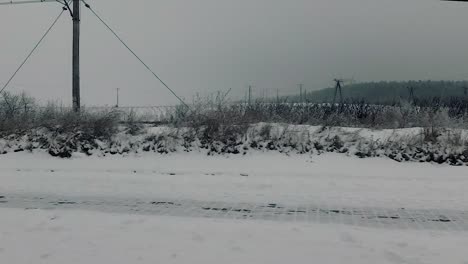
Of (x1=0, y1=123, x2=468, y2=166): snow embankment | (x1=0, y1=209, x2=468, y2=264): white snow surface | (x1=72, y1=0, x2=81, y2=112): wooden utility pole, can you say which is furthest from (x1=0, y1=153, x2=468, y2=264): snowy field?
(x1=72, y1=0, x2=81, y2=112): wooden utility pole

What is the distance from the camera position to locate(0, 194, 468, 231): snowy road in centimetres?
731

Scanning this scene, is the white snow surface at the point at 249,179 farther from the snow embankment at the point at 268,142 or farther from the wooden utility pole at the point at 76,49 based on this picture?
the wooden utility pole at the point at 76,49

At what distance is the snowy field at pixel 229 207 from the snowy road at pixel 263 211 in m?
0.03

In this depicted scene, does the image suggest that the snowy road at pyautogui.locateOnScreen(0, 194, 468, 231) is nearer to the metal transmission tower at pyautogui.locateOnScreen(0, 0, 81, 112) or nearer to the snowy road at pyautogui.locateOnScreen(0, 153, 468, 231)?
the snowy road at pyautogui.locateOnScreen(0, 153, 468, 231)

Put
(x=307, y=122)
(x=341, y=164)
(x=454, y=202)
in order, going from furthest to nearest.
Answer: (x=307, y=122) < (x=341, y=164) < (x=454, y=202)

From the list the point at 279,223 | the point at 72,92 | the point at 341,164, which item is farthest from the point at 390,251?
the point at 72,92

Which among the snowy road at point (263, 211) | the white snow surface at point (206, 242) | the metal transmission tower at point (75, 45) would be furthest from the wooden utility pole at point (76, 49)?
the white snow surface at point (206, 242)

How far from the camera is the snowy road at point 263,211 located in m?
Result: 7.31

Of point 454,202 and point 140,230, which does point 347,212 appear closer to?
point 454,202

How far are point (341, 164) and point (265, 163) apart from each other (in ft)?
6.85

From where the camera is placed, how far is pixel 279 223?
7098 mm

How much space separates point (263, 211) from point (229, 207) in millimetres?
647

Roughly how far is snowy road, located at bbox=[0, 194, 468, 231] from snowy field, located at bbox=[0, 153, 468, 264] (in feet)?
0.11

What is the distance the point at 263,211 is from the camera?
798 centimetres
